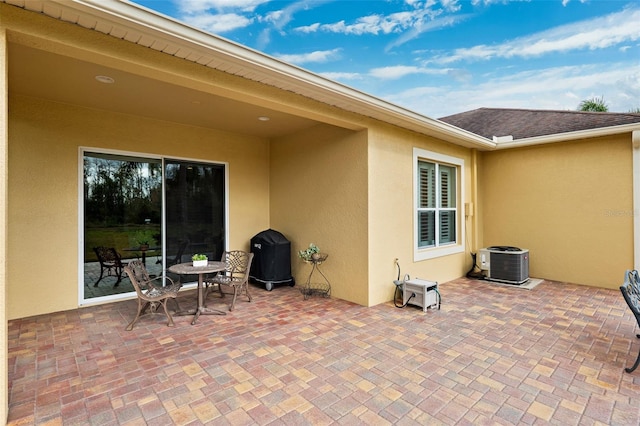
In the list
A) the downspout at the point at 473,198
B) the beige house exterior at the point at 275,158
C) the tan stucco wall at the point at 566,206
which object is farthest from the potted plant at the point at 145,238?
the tan stucco wall at the point at 566,206

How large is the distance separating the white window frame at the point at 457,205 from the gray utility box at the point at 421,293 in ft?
3.20

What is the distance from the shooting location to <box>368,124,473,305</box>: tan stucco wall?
4.89m

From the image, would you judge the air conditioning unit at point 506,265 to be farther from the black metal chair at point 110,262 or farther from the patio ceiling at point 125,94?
the black metal chair at point 110,262

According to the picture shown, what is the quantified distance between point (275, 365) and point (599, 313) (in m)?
4.70

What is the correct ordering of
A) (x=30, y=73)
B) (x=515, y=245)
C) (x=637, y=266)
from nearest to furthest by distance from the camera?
1. (x=30, y=73)
2. (x=637, y=266)
3. (x=515, y=245)

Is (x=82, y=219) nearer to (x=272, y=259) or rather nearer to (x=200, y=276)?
(x=200, y=276)

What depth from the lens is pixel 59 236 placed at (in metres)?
4.55

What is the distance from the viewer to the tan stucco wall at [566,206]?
573 cm

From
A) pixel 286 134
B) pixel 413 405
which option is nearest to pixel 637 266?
A: pixel 413 405

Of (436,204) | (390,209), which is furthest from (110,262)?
(436,204)

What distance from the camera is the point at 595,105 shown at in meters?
14.2

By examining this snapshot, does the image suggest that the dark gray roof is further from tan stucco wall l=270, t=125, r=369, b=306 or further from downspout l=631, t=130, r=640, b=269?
tan stucco wall l=270, t=125, r=369, b=306

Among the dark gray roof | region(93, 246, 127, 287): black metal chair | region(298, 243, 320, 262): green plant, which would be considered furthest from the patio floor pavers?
the dark gray roof

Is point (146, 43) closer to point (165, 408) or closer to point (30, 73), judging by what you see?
point (30, 73)
